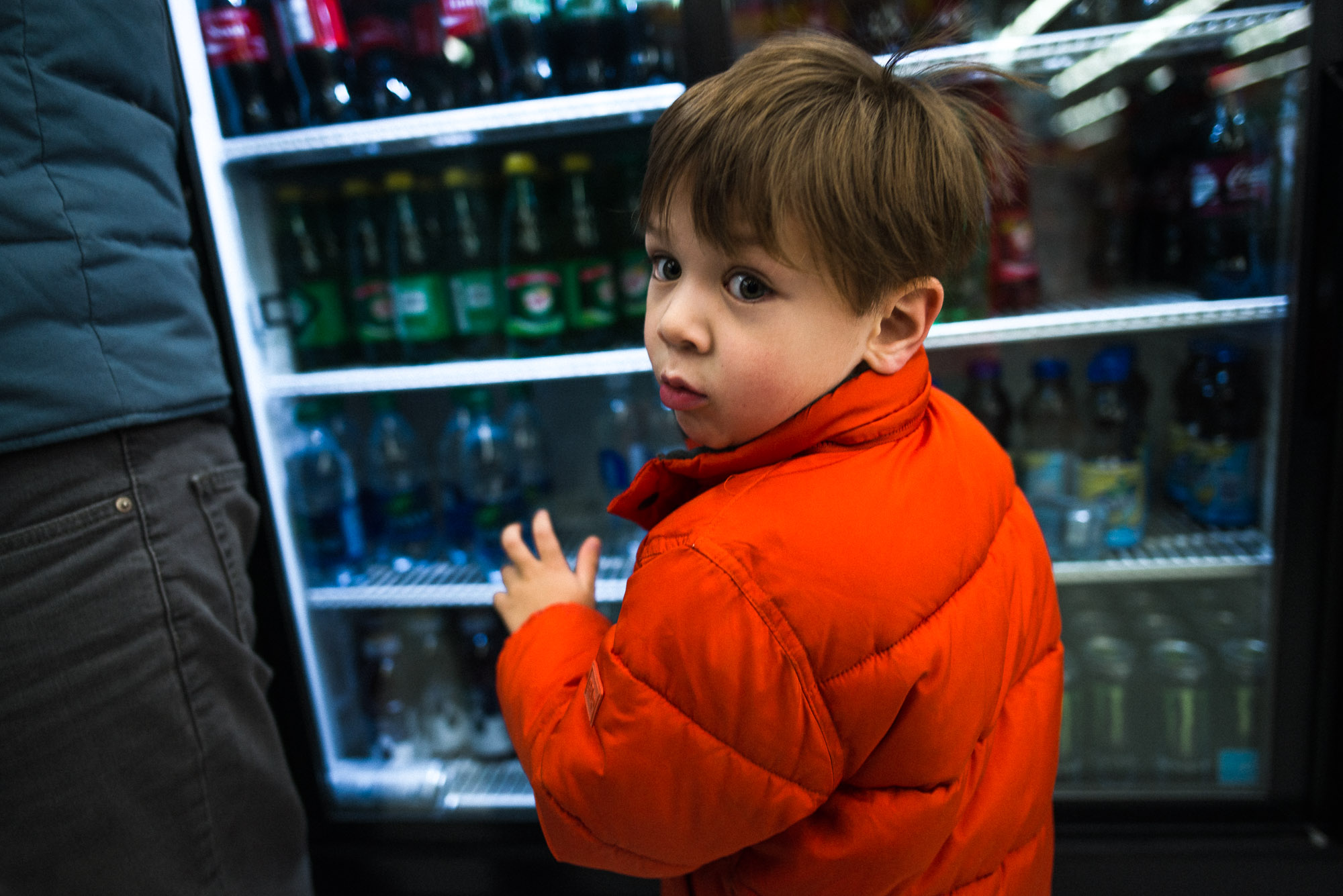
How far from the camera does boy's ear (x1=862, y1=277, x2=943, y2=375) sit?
61cm

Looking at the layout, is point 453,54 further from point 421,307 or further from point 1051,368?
point 1051,368

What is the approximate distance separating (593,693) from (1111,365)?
1.19 meters

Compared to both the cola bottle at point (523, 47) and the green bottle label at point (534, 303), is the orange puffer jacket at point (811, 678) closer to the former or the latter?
the green bottle label at point (534, 303)

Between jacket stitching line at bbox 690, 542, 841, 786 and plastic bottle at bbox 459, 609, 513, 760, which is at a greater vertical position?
jacket stitching line at bbox 690, 542, 841, 786

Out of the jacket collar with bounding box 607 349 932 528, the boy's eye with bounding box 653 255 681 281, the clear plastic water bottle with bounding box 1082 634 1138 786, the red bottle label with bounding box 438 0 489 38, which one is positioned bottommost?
the clear plastic water bottle with bounding box 1082 634 1138 786

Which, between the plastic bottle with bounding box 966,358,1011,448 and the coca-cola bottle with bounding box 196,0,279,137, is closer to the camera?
the coca-cola bottle with bounding box 196,0,279,137

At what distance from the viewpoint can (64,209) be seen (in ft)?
2.51

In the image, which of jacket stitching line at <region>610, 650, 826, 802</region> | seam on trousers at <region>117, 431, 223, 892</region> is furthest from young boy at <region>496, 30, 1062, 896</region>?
seam on trousers at <region>117, 431, 223, 892</region>

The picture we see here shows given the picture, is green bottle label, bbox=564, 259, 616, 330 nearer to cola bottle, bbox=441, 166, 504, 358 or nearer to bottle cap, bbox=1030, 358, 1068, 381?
cola bottle, bbox=441, 166, 504, 358

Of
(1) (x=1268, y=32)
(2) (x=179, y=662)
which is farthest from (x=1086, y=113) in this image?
(2) (x=179, y=662)

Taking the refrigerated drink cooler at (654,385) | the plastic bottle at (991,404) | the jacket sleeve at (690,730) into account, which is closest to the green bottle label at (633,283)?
the refrigerated drink cooler at (654,385)

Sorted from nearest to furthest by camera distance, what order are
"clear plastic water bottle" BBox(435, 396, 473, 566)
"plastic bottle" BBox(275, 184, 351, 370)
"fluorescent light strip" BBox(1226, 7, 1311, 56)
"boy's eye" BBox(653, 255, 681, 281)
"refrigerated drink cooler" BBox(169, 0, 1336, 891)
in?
"boy's eye" BBox(653, 255, 681, 281) → "fluorescent light strip" BBox(1226, 7, 1311, 56) → "refrigerated drink cooler" BBox(169, 0, 1336, 891) → "plastic bottle" BBox(275, 184, 351, 370) → "clear plastic water bottle" BBox(435, 396, 473, 566)

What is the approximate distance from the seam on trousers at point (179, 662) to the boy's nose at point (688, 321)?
65 centimetres

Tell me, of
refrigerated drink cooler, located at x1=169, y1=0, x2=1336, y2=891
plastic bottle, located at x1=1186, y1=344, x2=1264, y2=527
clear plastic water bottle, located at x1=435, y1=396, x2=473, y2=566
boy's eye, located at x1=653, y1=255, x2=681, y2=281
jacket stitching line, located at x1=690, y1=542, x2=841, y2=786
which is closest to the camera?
jacket stitching line, located at x1=690, y1=542, x2=841, y2=786
